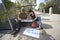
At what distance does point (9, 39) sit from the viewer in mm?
3096

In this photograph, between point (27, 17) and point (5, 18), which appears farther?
point (27, 17)

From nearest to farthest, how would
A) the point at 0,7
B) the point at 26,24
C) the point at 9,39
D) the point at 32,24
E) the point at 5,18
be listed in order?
the point at 9,39 → the point at 0,7 → the point at 5,18 → the point at 32,24 → the point at 26,24

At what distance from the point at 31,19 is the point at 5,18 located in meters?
1.33

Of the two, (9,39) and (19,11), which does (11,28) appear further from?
(19,11)

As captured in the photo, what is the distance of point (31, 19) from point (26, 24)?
32cm

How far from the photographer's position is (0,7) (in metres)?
3.64

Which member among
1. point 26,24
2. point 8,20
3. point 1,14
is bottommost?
point 26,24

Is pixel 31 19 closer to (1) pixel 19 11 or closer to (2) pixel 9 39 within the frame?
(1) pixel 19 11

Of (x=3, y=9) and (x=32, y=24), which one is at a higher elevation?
(x=3, y=9)

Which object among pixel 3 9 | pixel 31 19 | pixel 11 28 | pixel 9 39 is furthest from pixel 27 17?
pixel 9 39

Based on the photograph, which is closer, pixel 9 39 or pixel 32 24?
pixel 9 39

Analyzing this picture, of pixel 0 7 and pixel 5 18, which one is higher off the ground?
pixel 0 7

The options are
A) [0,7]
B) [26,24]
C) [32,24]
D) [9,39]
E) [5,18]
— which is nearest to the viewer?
[9,39]

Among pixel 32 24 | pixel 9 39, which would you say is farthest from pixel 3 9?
pixel 32 24
